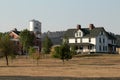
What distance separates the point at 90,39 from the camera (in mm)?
111375

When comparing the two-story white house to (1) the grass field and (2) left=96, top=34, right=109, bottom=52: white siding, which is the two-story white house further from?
(1) the grass field

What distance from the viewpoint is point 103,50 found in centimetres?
11369

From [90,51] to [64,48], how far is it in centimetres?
3801

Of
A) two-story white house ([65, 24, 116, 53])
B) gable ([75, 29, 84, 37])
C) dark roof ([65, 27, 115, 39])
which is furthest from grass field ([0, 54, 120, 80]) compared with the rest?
gable ([75, 29, 84, 37])

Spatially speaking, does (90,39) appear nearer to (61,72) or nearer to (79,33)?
(79,33)

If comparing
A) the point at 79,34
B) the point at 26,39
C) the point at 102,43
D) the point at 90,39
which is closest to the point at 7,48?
the point at 26,39

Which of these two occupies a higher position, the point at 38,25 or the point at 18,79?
the point at 38,25

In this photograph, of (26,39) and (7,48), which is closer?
(7,48)

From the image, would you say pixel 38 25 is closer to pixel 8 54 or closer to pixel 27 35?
pixel 27 35

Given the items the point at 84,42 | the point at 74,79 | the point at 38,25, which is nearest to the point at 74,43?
the point at 84,42

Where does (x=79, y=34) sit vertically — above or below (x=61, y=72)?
above

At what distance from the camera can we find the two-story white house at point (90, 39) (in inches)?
4333

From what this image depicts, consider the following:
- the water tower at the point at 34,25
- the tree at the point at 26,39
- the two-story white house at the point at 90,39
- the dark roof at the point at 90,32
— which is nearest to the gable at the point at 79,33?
the two-story white house at the point at 90,39

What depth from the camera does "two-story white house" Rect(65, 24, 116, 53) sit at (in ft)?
361
